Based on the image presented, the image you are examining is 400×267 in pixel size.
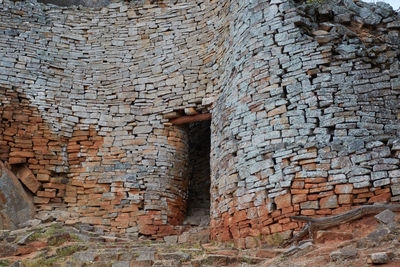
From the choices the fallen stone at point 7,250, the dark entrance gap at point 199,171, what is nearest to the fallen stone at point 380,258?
the fallen stone at point 7,250

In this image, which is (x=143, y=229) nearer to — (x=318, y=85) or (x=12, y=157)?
(x=12, y=157)

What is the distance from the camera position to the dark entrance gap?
11008mm

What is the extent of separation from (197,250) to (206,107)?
146 inches

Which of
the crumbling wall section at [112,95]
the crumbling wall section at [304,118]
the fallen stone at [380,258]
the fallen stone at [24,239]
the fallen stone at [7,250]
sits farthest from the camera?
the crumbling wall section at [112,95]

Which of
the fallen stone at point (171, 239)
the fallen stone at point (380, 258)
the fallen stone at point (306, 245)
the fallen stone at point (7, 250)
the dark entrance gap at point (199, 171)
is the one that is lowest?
the fallen stone at point (380, 258)

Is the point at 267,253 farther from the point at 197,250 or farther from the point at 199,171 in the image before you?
the point at 199,171

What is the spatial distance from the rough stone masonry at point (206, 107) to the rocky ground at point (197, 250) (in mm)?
584

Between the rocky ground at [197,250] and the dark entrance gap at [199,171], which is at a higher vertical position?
the dark entrance gap at [199,171]

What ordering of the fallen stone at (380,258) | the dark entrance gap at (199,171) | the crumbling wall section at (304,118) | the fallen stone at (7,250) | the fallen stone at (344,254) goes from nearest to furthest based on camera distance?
1. the fallen stone at (380,258)
2. the fallen stone at (344,254)
3. the crumbling wall section at (304,118)
4. the fallen stone at (7,250)
5. the dark entrance gap at (199,171)

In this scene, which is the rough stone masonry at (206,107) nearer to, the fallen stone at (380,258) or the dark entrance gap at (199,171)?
the dark entrance gap at (199,171)

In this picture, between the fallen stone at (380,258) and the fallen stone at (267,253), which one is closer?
the fallen stone at (380,258)

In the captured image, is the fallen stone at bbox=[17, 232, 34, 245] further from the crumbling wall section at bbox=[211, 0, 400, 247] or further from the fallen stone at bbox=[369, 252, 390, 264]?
the fallen stone at bbox=[369, 252, 390, 264]

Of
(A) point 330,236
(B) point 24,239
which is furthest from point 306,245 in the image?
(B) point 24,239

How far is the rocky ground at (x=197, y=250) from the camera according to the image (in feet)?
18.8
